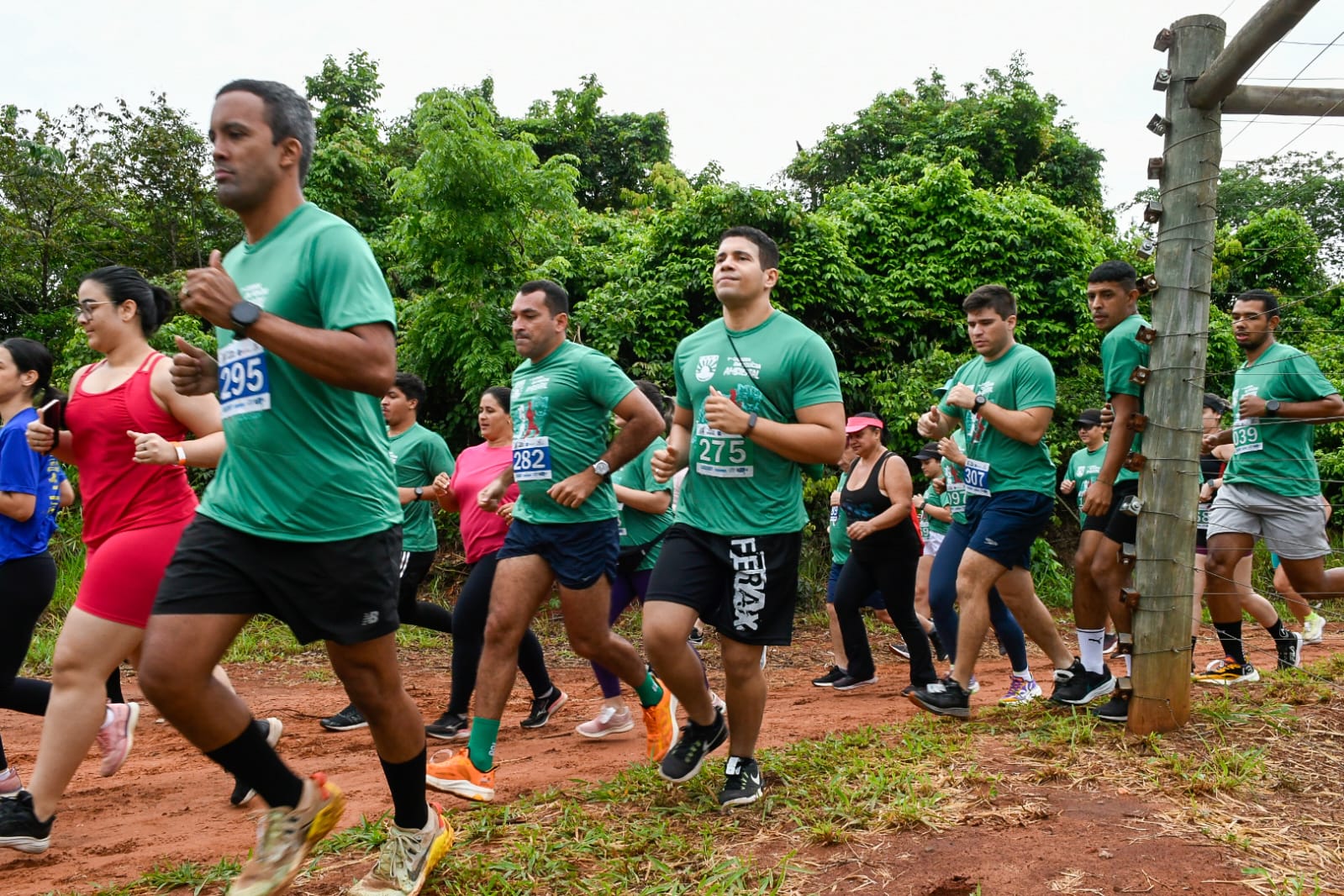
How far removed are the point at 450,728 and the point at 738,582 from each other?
2516 mm

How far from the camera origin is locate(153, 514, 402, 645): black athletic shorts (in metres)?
2.86

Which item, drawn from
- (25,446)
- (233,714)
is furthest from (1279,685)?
(25,446)

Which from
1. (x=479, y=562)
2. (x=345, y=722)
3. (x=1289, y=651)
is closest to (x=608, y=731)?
(x=479, y=562)

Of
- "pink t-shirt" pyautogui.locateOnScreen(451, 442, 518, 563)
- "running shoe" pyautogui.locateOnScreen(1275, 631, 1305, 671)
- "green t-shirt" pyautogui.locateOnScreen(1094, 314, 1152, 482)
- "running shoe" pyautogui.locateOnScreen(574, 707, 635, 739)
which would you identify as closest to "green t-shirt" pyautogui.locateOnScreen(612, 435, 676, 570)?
"pink t-shirt" pyautogui.locateOnScreen(451, 442, 518, 563)

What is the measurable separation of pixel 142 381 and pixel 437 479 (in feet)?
7.52

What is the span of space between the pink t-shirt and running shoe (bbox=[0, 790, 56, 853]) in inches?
103

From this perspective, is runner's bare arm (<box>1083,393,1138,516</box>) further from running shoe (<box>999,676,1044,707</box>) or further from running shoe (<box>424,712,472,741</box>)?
running shoe (<box>424,712,472,741</box>)

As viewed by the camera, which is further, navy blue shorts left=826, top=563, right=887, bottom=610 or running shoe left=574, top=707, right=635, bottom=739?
navy blue shorts left=826, top=563, right=887, bottom=610

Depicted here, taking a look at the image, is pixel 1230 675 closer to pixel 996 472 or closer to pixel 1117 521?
pixel 1117 521

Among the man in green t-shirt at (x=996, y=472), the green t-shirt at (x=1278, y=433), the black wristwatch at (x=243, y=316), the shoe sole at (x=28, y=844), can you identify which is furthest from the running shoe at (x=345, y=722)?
the green t-shirt at (x=1278, y=433)

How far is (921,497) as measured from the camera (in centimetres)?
905

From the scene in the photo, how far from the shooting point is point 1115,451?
16.0 ft

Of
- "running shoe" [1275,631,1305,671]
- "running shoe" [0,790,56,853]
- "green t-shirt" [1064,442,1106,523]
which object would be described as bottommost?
"running shoe" [0,790,56,853]

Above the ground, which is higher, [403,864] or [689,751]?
[689,751]
